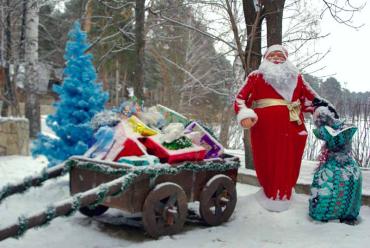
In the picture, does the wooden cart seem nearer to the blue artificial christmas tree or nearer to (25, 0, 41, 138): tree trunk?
the blue artificial christmas tree

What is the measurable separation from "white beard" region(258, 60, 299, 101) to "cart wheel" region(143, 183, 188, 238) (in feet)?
5.11

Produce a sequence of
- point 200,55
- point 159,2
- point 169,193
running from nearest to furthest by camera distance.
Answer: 1. point 169,193
2. point 159,2
3. point 200,55

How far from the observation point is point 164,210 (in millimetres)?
3916

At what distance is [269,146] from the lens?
15.3 ft

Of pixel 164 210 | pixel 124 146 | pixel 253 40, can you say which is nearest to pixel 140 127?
pixel 124 146

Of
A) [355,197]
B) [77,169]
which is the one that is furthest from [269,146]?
[77,169]

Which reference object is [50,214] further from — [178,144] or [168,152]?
[178,144]

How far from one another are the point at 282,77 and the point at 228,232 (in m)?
1.69

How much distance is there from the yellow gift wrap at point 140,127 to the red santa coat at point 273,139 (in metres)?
0.91

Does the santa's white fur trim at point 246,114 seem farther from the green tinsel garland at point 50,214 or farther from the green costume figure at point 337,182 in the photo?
the green tinsel garland at point 50,214

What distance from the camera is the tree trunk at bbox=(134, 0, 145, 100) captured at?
7.31m

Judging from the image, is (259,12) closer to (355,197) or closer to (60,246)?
(355,197)

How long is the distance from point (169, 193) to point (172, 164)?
28cm

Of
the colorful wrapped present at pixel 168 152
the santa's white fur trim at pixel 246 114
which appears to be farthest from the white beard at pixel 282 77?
the colorful wrapped present at pixel 168 152
